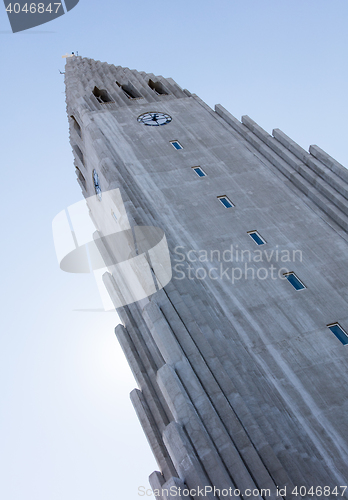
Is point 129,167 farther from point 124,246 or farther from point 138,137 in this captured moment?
point 124,246

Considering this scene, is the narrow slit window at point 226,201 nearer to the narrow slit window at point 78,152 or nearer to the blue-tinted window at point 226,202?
the blue-tinted window at point 226,202

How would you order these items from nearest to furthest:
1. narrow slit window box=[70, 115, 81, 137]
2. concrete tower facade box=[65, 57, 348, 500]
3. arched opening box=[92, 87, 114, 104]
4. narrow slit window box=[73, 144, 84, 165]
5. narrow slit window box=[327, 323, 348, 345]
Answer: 1. concrete tower facade box=[65, 57, 348, 500]
2. narrow slit window box=[327, 323, 348, 345]
3. arched opening box=[92, 87, 114, 104]
4. narrow slit window box=[70, 115, 81, 137]
5. narrow slit window box=[73, 144, 84, 165]

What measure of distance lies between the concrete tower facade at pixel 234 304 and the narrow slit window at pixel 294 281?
0.59 ft

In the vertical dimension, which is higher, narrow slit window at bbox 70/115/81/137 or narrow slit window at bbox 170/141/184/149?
narrow slit window at bbox 70/115/81/137

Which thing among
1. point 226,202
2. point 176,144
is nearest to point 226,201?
point 226,202

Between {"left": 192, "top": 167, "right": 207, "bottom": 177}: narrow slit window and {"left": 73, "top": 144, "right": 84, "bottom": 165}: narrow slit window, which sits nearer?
{"left": 192, "top": 167, "right": 207, "bottom": 177}: narrow slit window

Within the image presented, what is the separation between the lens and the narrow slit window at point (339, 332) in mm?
18359

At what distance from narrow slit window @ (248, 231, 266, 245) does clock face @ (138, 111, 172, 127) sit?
1261 cm

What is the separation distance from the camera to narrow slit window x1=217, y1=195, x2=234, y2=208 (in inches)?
979

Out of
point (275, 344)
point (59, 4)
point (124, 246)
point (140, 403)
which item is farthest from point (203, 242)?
point (59, 4)

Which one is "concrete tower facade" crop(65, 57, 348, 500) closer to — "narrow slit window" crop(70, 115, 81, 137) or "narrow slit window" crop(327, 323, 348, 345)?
"narrow slit window" crop(327, 323, 348, 345)

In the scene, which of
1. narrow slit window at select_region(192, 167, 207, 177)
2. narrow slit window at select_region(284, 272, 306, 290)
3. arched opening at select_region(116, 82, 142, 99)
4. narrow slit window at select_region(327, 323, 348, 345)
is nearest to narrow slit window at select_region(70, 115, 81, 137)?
arched opening at select_region(116, 82, 142, 99)

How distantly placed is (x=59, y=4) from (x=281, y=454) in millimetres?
34160

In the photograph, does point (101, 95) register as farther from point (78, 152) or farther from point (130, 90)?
point (78, 152)
